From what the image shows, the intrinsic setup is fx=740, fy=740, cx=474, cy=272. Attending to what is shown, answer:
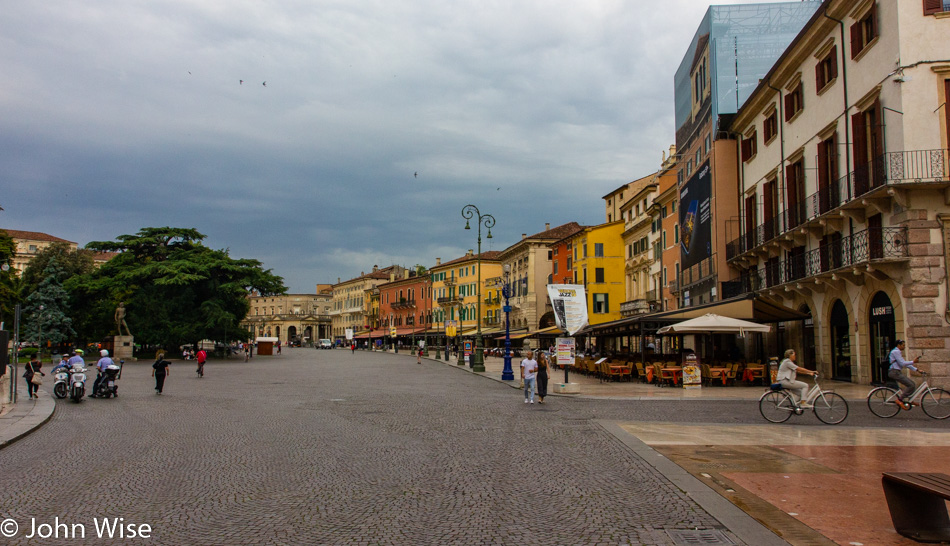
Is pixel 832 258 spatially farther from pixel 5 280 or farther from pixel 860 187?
pixel 5 280

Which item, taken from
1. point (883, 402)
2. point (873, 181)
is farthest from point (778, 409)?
point (873, 181)

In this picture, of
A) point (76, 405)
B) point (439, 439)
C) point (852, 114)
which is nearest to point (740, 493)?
point (439, 439)

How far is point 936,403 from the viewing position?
14.7 meters

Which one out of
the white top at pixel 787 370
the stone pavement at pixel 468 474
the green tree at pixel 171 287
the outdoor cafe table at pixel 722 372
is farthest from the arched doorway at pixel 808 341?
the green tree at pixel 171 287

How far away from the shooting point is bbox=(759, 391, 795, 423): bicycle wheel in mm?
14242

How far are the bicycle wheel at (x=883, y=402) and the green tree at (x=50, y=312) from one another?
5960 cm

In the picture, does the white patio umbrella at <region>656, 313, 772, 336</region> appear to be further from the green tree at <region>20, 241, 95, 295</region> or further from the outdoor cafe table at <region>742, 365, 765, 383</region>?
the green tree at <region>20, 241, 95, 295</region>

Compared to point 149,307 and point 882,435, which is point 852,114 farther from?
point 149,307

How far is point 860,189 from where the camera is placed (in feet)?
74.5

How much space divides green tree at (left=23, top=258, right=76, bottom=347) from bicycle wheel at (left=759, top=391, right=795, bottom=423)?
58500 millimetres

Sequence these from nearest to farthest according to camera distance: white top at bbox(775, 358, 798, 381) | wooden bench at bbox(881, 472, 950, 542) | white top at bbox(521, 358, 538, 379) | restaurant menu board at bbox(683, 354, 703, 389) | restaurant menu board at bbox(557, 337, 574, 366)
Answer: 1. wooden bench at bbox(881, 472, 950, 542)
2. white top at bbox(775, 358, 798, 381)
3. white top at bbox(521, 358, 538, 379)
4. restaurant menu board at bbox(557, 337, 574, 366)
5. restaurant menu board at bbox(683, 354, 703, 389)

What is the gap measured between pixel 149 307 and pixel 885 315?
53.9 m

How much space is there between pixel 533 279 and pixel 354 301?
70.5 metres

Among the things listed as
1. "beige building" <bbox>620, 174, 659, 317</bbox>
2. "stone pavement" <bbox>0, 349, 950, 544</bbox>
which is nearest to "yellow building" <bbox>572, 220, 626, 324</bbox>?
"beige building" <bbox>620, 174, 659, 317</bbox>
